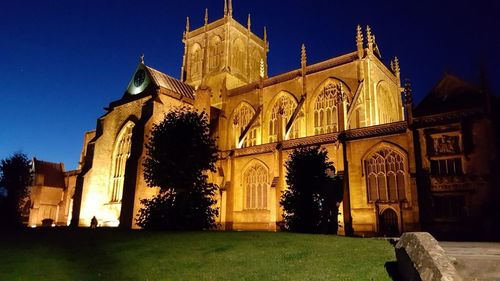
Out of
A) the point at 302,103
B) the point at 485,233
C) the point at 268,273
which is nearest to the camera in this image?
the point at 268,273

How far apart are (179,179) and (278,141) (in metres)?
9.57

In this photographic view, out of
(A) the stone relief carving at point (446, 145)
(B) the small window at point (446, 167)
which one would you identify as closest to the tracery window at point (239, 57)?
(A) the stone relief carving at point (446, 145)

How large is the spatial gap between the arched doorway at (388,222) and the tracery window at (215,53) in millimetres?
30153

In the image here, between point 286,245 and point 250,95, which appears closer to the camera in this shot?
point 286,245

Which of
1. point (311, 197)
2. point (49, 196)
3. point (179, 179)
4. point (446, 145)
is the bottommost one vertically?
point (311, 197)

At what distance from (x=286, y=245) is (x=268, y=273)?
3.95 metres

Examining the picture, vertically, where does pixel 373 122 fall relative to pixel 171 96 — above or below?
below

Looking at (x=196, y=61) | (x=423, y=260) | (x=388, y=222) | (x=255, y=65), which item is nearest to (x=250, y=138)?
(x=388, y=222)

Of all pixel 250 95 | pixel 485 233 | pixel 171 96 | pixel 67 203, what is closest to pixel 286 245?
pixel 485 233

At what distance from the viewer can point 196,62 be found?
161 ft

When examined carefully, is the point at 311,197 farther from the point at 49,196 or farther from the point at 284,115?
the point at 49,196

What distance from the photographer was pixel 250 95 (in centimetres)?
3756

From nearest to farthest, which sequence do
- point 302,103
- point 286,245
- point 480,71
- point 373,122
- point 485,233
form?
point 286,245 → point 485,233 → point 480,71 → point 373,122 → point 302,103

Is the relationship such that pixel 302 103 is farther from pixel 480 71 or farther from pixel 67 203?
pixel 67 203
